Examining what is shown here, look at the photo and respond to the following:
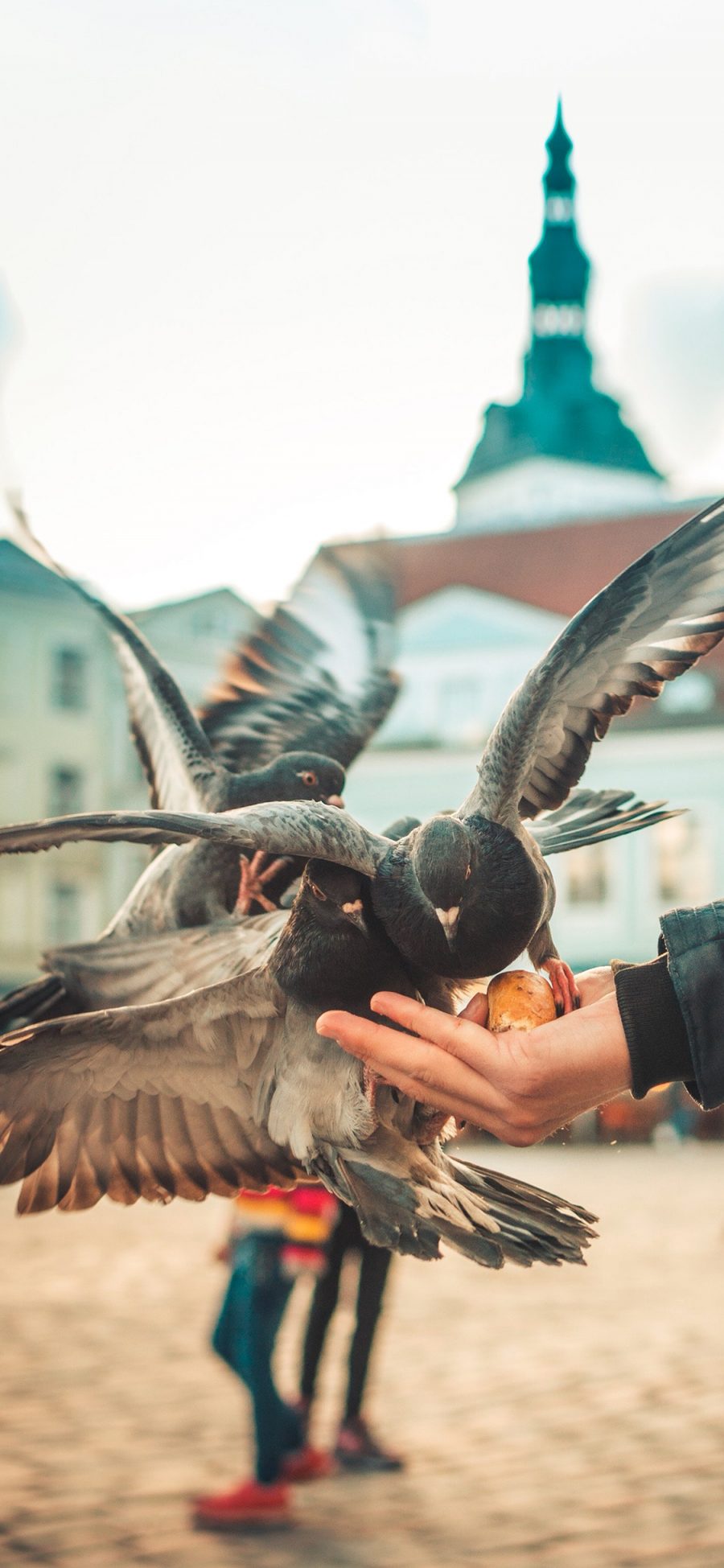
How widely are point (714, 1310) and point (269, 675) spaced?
7.87 m

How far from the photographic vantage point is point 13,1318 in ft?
32.9

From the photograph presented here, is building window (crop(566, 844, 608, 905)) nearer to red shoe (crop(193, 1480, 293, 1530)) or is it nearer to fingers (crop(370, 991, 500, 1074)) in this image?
red shoe (crop(193, 1480, 293, 1530))

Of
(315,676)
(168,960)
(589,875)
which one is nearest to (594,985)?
(168,960)

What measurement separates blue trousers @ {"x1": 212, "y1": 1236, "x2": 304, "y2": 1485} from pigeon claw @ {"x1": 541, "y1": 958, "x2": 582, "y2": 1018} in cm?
347

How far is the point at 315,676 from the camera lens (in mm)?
3424

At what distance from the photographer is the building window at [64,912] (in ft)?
67.7

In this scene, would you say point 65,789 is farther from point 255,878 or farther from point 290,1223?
point 255,878

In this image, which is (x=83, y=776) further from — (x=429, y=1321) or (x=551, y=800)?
(x=551, y=800)

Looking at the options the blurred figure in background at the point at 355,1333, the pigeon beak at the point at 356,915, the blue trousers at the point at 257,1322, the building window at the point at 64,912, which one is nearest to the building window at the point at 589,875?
the building window at the point at 64,912

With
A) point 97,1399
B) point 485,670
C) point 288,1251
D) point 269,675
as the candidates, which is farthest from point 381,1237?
point 485,670

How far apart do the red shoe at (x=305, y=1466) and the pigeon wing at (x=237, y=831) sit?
474 centimetres

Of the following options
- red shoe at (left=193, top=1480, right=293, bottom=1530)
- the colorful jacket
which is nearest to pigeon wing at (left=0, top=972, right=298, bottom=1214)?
the colorful jacket

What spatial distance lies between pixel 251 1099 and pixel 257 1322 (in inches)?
A: 132

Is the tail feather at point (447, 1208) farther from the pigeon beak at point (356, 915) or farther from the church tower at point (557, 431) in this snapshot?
the church tower at point (557, 431)
